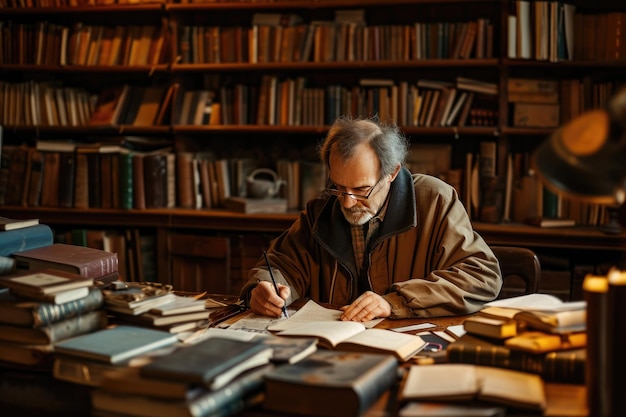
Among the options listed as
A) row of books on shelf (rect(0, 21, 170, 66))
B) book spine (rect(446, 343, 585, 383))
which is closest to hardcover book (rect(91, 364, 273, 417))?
book spine (rect(446, 343, 585, 383))

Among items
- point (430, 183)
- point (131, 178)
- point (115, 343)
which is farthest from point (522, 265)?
point (131, 178)

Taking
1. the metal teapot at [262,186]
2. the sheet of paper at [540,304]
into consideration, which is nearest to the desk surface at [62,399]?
the sheet of paper at [540,304]

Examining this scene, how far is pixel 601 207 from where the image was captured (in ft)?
13.5

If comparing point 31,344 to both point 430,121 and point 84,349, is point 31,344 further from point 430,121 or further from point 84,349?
point 430,121

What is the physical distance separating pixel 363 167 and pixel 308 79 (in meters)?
2.13

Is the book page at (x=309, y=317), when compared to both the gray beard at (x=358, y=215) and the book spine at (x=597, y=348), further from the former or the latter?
the book spine at (x=597, y=348)

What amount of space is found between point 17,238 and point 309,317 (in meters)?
0.88

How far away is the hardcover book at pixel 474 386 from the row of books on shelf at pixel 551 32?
2.72m

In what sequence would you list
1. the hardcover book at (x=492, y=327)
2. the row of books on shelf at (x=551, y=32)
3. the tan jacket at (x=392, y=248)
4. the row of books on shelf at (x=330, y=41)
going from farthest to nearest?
the row of books on shelf at (x=330, y=41) → the row of books on shelf at (x=551, y=32) → the tan jacket at (x=392, y=248) → the hardcover book at (x=492, y=327)

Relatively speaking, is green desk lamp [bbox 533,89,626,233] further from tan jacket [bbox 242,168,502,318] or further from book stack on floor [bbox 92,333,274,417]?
tan jacket [bbox 242,168,502,318]

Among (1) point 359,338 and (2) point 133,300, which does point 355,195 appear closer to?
(1) point 359,338

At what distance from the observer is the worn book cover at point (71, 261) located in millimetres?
2221

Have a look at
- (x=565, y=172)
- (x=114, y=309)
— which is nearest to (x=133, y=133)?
(x=114, y=309)

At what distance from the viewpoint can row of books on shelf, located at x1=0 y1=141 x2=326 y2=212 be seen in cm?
454
